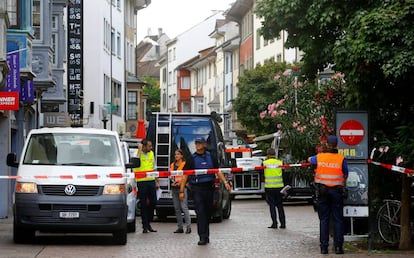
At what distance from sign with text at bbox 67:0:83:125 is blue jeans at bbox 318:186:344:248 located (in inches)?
1176

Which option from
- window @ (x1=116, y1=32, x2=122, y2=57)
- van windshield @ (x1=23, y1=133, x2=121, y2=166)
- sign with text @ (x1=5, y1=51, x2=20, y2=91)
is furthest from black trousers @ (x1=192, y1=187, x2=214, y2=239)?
window @ (x1=116, y1=32, x2=122, y2=57)

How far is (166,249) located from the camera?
57.2 ft

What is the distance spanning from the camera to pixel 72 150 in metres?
18.6

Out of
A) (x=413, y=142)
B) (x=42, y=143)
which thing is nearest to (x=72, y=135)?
(x=42, y=143)

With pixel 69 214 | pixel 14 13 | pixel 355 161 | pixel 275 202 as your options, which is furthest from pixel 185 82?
pixel 355 161

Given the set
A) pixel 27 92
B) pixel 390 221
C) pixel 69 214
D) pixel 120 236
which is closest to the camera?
pixel 69 214

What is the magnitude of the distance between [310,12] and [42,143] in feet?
17.2

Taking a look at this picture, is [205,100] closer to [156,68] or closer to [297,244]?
[156,68]

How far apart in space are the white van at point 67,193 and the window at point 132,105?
53339 mm

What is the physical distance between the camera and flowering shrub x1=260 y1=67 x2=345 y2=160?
19.8 meters

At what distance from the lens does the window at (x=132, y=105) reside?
71.9 meters

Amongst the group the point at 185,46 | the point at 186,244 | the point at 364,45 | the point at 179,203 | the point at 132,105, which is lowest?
the point at 186,244

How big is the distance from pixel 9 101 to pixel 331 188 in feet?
26.8

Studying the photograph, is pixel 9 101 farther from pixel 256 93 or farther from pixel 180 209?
pixel 256 93
